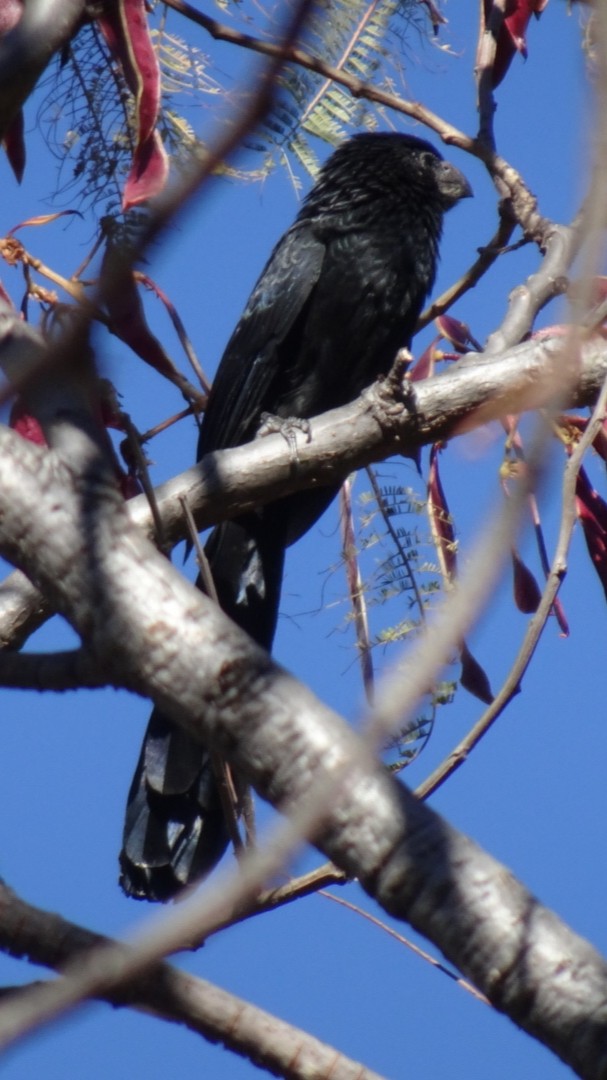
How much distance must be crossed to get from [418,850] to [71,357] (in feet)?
1.63

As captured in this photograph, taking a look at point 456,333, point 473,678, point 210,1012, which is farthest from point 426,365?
point 210,1012

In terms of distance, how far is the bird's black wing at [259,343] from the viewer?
11.2 feet

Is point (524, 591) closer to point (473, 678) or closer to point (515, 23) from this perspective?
point (473, 678)

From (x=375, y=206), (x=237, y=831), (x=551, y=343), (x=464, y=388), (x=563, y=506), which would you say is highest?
(x=375, y=206)

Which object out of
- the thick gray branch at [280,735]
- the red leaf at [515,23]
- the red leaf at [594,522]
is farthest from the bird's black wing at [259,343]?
the thick gray branch at [280,735]

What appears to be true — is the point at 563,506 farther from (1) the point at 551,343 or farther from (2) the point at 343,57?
(2) the point at 343,57

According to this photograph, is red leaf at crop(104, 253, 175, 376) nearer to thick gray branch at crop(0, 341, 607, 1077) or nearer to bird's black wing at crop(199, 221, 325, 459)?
bird's black wing at crop(199, 221, 325, 459)

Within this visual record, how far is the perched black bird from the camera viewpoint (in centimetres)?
343

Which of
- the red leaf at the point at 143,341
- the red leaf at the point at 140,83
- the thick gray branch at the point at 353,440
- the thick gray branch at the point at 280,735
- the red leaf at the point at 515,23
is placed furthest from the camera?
the red leaf at the point at 515,23

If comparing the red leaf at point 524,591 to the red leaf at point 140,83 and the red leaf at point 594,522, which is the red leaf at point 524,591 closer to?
the red leaf at point 594,522

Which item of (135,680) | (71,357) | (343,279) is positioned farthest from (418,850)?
(343,279)

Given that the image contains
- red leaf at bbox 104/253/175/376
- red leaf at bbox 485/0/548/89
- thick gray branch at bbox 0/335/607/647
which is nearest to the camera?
thick gray branch at bbox 0/335/607/647

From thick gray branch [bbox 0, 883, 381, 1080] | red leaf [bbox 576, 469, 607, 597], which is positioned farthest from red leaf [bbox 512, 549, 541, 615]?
thick gray branch [bbox 0, 883, 381, 1080]

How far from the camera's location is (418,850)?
1092 millimetres
